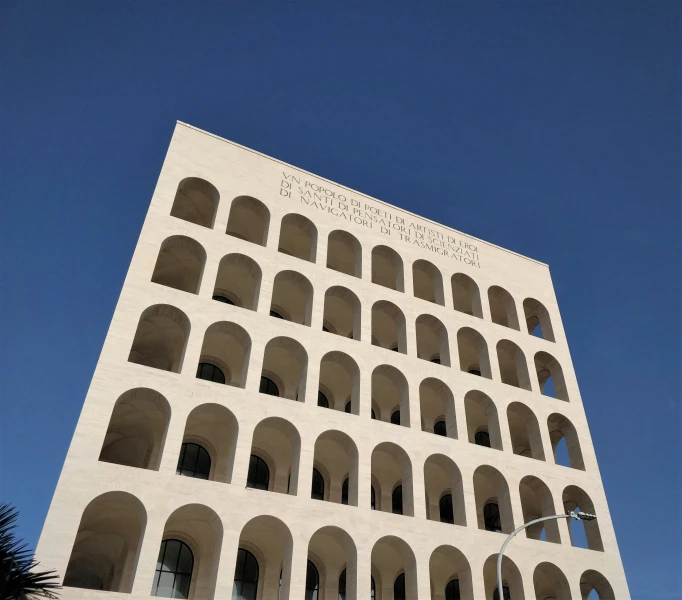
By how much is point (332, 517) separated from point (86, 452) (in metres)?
8.55

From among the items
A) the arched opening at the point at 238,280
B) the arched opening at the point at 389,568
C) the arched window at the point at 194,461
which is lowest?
the arched opening at the point at 389,568

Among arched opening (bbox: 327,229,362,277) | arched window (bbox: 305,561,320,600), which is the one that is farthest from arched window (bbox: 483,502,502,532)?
arched opening (bbox: 327,229,362,277)

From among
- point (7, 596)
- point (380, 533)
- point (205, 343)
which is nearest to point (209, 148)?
point (205, 343)

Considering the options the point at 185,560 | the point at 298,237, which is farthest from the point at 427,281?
the point at 185,560

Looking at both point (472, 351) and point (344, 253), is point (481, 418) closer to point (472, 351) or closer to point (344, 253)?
point (472, 351)

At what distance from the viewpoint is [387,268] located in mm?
33562

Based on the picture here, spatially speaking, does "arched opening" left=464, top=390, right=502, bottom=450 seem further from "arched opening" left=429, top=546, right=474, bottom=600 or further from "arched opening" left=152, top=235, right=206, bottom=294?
"arched opening" left=152, top=235, right=206, bottom=294

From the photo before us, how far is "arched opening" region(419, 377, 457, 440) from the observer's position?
28.0 m

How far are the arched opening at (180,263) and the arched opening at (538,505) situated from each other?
17.1 metres

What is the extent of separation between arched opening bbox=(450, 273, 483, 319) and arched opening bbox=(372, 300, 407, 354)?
4.53m

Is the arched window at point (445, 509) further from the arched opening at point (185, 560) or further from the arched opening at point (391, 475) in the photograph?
the arched opening at point (185, 560)

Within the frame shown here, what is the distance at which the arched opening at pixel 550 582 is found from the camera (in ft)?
84.0

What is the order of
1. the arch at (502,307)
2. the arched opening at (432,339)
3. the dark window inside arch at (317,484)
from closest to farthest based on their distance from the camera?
the dark window inside arch at (317,484), the arched opening at (432,339), the arch at (502,307)

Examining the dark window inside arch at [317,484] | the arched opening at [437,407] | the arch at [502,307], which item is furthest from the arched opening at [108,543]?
the arch at [502,307]
